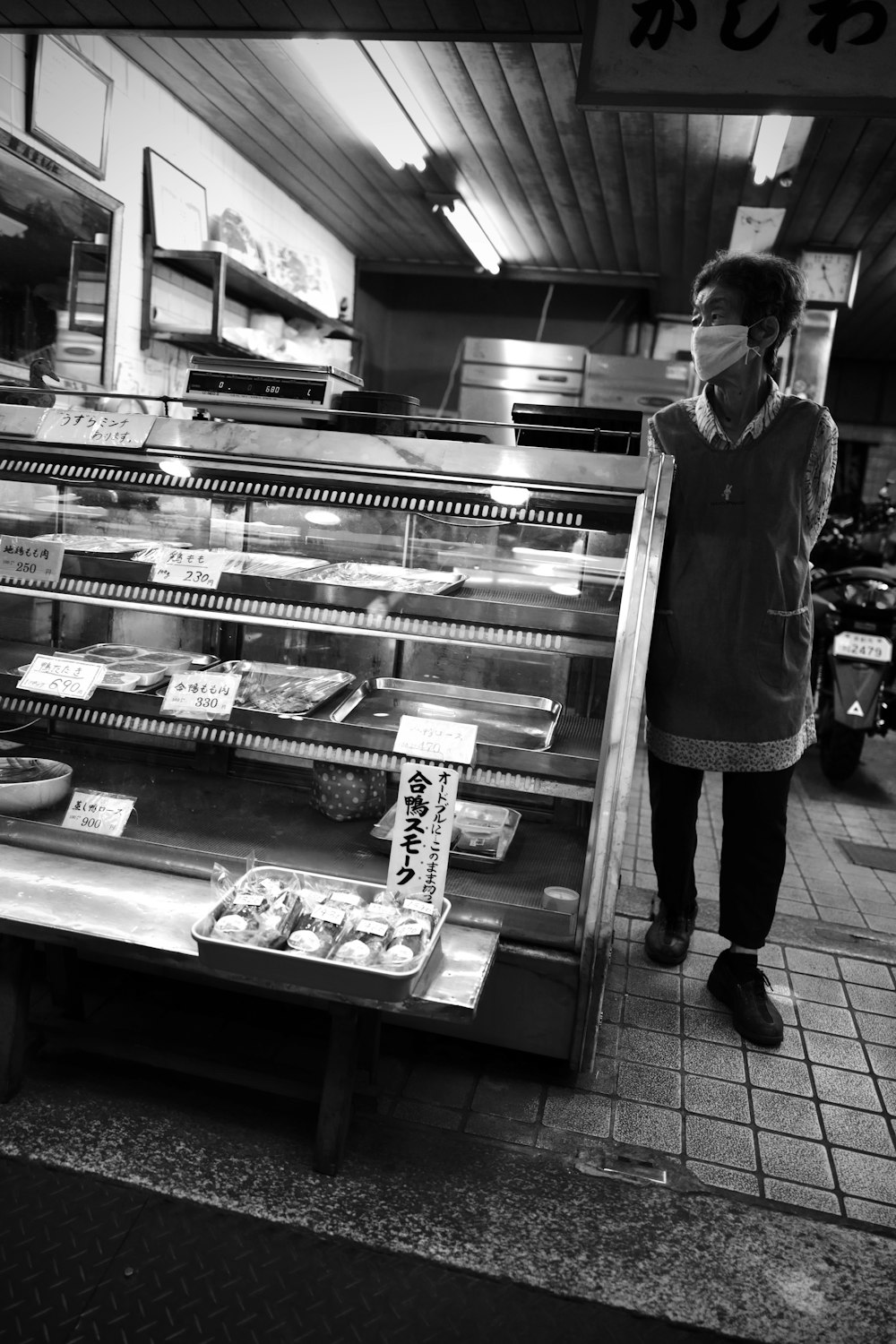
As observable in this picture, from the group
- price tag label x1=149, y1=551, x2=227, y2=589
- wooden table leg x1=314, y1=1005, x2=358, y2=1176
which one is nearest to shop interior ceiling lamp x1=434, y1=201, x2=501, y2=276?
price tag label x1=149, y1=551, x2=227, y2=589

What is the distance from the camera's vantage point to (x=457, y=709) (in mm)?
2875

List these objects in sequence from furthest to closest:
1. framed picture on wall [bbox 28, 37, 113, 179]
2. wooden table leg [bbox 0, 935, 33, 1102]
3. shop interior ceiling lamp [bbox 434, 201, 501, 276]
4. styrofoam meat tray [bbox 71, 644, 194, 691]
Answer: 1. shop interior ceiling lamp [bbox 434, 201, 501, 276]
2. framed picture on wall [bbox 28, 37, 113, 179]
3. styrofoam meat tray [bbox 71, 644, 194, 691]
4. wooden table leg [bbox 0, 935, 33, 1102]

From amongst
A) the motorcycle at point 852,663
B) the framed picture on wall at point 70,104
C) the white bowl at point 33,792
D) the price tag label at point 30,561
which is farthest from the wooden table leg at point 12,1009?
the motorcycle at point 852,663

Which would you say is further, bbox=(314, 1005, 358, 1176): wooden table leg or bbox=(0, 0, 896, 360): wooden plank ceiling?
bbox=(0, 0, 896, 360): wooden plank ceiling

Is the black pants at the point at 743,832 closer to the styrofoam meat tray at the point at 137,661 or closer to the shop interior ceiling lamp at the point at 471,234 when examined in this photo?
the styrofoam meat tray at the point at 137,661

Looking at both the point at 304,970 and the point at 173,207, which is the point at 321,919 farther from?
the point at 173,207

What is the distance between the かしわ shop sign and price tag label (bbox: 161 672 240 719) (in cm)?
193

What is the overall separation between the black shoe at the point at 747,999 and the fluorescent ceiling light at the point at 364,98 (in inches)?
176

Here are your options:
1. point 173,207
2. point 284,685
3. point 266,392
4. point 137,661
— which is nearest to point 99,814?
point 137,661

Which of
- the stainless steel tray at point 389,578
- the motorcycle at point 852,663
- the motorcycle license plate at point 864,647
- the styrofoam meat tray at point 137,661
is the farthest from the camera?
the motorcycle license plate at point 864,647

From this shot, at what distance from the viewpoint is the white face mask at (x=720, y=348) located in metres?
2.60

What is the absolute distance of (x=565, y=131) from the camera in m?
5.88

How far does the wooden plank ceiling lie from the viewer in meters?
3.12

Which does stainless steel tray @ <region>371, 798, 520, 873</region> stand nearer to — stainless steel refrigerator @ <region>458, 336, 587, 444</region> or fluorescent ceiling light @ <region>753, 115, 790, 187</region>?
fluorescent ceiling light @ <region>753, 115, 790, 187</region>
